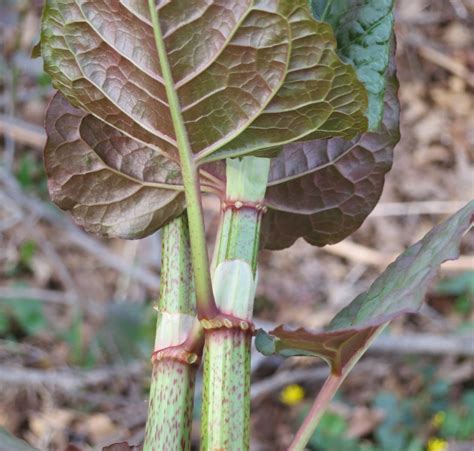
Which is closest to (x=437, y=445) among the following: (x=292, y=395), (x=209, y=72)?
(x=292, y=395)

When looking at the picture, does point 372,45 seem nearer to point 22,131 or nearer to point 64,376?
point 64,376

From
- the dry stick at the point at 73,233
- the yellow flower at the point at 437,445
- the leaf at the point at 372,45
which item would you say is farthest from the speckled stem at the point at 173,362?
the dry stick at the point at 73,233

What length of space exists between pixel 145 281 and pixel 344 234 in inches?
70.7

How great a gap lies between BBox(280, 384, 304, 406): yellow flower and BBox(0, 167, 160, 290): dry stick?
24.4 inches

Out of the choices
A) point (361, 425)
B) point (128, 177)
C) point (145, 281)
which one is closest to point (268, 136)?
point (128, 177)

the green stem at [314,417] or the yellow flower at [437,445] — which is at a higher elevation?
the yellow flower at [437,445]

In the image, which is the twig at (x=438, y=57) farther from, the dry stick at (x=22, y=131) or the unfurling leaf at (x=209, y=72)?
the unfurling leaf at (x=209, y=72)

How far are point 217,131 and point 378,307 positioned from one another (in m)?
0.22

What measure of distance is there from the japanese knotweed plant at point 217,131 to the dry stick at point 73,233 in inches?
73.1

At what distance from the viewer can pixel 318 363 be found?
95.3 inches

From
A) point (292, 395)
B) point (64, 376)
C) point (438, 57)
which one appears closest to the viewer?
point (292, 395)

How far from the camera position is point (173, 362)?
0.65 metres

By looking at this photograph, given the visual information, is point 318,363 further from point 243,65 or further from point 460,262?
point 243,65

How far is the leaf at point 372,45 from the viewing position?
0.65 m
